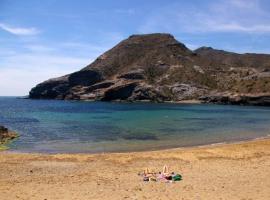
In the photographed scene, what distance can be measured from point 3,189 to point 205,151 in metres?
18.9

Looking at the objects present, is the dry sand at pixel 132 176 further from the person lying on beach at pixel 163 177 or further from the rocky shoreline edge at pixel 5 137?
the rocky shoreline edge at pixel 5 137

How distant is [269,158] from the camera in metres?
28.5

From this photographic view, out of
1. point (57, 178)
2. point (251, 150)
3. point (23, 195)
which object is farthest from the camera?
point (251, 150)

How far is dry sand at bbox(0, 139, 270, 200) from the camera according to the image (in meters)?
18.2

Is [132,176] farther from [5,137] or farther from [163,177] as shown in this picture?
[5,137]

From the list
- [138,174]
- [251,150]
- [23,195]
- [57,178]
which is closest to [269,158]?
[251,150]

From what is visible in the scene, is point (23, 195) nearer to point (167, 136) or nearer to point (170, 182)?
point (170, 182)

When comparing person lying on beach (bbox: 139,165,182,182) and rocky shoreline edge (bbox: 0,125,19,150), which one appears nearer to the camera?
person lying on beach (bbox: 139,165,182,182)

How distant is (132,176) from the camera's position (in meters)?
22.6

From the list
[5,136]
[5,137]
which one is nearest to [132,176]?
[5,137]

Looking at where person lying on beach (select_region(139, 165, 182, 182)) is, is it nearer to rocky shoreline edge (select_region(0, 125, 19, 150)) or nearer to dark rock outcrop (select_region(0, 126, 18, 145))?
rocky shoreline edge (select_region(0, 125, 19, 150))

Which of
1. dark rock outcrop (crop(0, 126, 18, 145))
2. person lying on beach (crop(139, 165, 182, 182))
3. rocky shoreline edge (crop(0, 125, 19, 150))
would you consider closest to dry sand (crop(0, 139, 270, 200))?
person lying on beach (crop(139, 165, 182, 182))

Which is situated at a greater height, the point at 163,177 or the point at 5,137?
the point at 163,177

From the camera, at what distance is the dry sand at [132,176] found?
18.2 m
